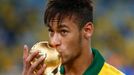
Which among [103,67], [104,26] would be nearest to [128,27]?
[104,26]

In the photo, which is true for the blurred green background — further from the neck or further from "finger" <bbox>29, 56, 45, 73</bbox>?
"finger" <bbox>29, 56, 45, 73</bbox>

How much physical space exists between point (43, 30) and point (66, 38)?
323cm

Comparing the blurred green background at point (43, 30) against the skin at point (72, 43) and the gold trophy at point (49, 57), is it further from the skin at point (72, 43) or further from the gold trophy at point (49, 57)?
the gold trophy at point (49, 57)

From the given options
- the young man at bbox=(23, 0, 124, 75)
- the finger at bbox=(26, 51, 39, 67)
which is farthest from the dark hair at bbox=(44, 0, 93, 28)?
the finger at bbox=(26, 51, 39, 67)

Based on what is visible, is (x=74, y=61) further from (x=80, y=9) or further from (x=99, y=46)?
(x=99, y=46)

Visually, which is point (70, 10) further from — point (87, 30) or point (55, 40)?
point (55, 40)

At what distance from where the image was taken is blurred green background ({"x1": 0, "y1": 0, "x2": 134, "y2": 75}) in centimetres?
556

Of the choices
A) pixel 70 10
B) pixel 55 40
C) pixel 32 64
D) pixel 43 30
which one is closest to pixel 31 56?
pixel 32 64

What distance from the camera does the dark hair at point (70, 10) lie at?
2531mm

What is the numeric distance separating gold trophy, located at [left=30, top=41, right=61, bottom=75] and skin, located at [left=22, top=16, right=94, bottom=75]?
0.33ft

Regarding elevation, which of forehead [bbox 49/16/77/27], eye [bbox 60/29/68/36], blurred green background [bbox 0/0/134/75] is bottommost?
blurred green background [bbox 0/0/134/75]

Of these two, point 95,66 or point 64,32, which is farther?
point 95,66

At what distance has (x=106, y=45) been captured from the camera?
5.66m

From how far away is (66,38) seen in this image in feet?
8.13
